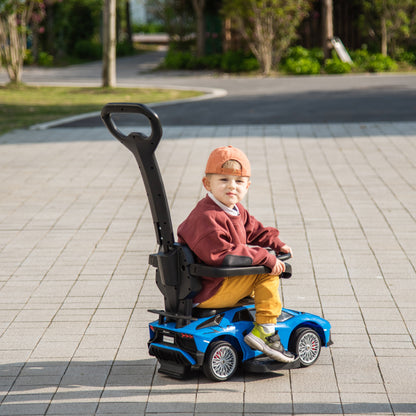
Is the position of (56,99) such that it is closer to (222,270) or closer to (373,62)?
(373,62)

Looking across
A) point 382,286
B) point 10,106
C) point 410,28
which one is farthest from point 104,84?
point 382,286

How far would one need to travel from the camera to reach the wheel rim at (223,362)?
3955mm

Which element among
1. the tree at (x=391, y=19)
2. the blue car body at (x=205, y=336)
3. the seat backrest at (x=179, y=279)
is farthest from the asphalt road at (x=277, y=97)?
the seat backrest at (x=179, y=279)

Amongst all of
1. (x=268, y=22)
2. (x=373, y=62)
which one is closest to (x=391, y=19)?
(x=373, y=62)

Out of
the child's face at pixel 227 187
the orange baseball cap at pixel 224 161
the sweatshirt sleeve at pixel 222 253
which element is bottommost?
the sweatshirt sleeve at pixel 222 253

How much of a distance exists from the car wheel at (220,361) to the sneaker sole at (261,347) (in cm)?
11

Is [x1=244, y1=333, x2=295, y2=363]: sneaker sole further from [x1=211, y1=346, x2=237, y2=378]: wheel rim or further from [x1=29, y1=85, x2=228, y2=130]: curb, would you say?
[x1=29, y1=85, x2=228, y2=130]: curb

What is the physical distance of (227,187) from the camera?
395 centimetres

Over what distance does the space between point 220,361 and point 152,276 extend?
2.08 m

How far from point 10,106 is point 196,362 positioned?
52.3 ft

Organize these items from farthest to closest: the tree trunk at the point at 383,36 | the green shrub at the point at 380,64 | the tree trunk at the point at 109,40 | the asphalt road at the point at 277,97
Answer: the tree trunk at the point at 383,36 < the green shrub at the point at 380,64 < the tree trunk at the point at 109,40 < the asphalt road at the point at 277,97

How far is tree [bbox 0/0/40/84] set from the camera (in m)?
22.6

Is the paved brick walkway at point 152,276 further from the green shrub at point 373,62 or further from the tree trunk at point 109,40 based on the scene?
the green shrub at point 373,62

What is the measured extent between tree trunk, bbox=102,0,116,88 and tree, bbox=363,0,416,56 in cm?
1145
